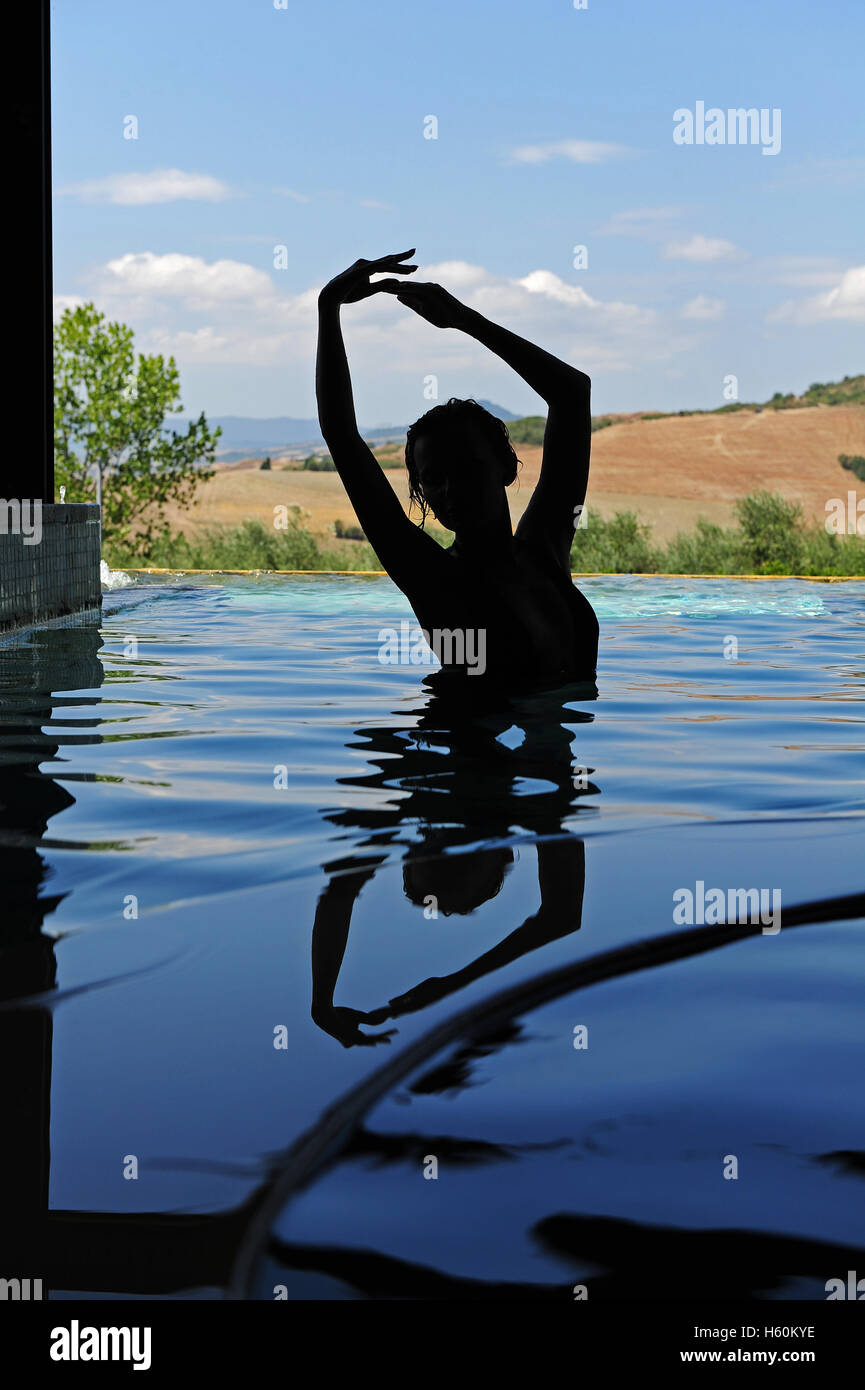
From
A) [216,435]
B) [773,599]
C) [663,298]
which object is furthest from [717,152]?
[773,599]

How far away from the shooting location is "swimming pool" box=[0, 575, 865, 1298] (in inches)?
46.3

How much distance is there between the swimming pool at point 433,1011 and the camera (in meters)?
1.17

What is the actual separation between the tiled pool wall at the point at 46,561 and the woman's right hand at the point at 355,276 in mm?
3566

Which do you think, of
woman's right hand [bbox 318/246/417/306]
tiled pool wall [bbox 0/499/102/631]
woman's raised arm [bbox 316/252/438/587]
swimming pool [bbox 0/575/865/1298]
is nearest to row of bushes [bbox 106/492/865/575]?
tiled pool wall [bbox 0/499/102/631]

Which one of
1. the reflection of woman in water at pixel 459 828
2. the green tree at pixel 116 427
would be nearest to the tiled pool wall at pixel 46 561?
the reflection of woman in water at pixel 459 828

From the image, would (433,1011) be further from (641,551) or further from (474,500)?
(641,551)

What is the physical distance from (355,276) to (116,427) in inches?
581

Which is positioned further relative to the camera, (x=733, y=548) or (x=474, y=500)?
(x=733, y=548)

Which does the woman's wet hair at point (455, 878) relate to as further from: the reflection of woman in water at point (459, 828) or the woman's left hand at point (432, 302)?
the woman's left hand at point (432, 302)

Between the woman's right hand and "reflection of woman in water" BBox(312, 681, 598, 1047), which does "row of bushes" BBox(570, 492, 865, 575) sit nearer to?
"reflection of woman in water" BBox(312, 681, 598, 1047)

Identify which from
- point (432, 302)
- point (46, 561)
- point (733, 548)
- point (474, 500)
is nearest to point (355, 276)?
point (432, 302)

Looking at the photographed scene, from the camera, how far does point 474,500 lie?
3947mm

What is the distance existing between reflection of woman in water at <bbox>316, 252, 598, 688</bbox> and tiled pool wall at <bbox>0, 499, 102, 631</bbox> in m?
3.25
